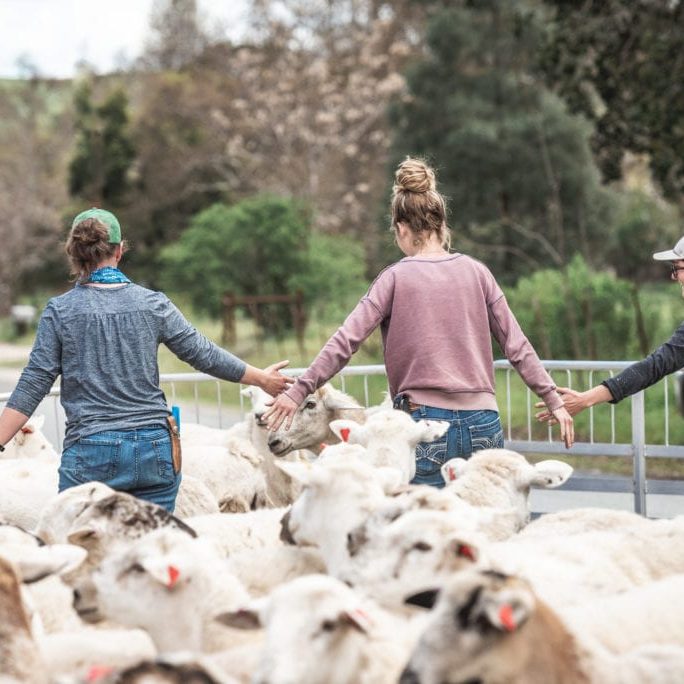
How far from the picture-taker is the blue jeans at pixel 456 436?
4984 millimetres

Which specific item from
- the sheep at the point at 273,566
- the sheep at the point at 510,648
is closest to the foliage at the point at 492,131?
the sheep at the point at 273,566

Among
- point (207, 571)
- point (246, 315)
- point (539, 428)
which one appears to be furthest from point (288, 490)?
point (246, 315)

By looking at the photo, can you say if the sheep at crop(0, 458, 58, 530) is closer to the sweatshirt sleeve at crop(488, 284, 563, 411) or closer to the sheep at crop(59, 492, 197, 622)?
the sheep at crop(59, 492, 197, 622)

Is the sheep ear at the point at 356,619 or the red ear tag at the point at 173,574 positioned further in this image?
the red ear tag at the point at 173,574

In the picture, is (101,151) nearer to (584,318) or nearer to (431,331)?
(584,318)

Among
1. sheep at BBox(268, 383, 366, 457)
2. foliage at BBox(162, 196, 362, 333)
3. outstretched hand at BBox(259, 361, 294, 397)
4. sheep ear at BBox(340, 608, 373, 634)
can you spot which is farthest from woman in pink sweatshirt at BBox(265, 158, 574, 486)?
foliage at BBox(162, 196, 362, 333)

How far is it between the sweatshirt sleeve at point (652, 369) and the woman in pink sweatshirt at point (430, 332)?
0.79 meters

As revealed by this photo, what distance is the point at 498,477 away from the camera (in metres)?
5.02

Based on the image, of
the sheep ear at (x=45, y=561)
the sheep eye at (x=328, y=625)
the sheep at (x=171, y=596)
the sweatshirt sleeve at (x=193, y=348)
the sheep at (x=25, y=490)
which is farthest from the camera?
the sheep at (x=25, y=490)

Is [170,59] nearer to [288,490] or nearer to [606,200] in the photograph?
[606,200]

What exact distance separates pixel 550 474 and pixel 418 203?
1369 millimetres

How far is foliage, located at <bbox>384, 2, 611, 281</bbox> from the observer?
2448 centimetres

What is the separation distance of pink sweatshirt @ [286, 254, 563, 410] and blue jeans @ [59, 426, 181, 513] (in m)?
0.68

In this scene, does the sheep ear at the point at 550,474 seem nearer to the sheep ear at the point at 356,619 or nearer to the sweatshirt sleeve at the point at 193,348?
the sweatshirt sleeve at the point at 193,348
